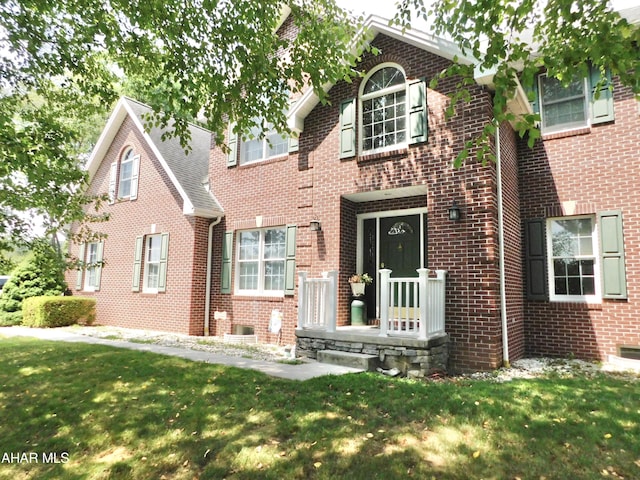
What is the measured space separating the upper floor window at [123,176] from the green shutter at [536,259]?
1190cm

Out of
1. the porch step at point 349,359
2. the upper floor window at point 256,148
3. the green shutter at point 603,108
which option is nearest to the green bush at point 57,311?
the upper floor window at point 256,148

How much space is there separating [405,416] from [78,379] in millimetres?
4770

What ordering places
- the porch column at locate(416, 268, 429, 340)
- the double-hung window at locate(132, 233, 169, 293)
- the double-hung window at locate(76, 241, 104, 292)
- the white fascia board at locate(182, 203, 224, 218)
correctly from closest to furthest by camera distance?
the porch column at locate(416, 268, 429, 340), the white fascia board at locate(182, 203, 224, 218), the double-hung window at locate(132, 233, 169, 293), the double-hung window at locate(76, 241, 104, 292)

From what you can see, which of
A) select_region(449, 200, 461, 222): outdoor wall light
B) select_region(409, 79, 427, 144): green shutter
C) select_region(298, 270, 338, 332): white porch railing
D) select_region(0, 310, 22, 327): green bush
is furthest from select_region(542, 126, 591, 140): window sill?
select_region(0, 310, 22, 327): green bush

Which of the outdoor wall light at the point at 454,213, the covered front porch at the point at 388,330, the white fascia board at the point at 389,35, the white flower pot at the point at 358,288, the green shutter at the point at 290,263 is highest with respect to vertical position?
the white fascia board at the point at 389,35

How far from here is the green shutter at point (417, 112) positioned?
797cm

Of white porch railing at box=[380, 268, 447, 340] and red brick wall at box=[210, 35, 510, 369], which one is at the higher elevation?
red brick wall at box=[210, 35, 510, 369]

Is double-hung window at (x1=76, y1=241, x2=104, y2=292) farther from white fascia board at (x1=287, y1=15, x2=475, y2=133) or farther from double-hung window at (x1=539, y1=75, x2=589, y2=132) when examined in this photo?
double-hung window at (x1=539, y1=75, x2=589, y2=132)

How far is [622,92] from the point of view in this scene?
26.0 ft

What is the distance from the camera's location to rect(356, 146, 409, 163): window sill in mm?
8180

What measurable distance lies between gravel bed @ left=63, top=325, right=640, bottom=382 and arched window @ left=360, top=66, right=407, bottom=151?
4.67m

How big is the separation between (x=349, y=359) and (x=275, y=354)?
81.4 inches

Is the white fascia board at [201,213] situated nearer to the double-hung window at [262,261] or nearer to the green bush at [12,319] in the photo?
the double-hung window at [262,261]

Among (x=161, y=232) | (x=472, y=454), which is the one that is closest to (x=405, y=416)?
(x=472, y=454)
